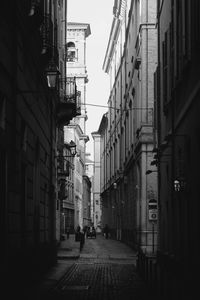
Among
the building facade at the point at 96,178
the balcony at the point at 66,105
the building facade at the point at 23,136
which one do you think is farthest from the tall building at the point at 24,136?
the building facade at the point at 96,178

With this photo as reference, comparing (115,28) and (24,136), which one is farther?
(115,28)

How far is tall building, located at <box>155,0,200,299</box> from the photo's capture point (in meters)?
17.2

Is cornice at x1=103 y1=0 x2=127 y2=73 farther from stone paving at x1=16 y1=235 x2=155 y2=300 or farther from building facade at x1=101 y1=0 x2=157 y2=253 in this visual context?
stone paving at x1=16 y1=235 x2=155 y2=300

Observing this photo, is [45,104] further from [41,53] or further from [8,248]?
[8,248]

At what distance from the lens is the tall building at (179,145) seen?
676 inches

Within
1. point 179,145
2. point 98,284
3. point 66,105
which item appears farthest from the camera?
point 66,105

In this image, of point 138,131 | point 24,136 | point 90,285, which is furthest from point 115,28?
point 24,136

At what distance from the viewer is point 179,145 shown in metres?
21.5

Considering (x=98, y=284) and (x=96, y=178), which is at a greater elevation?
(x=96, y=178)

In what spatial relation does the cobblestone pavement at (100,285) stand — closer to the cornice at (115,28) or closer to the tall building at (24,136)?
the tall building at (24,136)

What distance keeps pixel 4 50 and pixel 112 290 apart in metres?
7.62

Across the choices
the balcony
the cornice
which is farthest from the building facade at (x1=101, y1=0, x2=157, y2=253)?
the balcony

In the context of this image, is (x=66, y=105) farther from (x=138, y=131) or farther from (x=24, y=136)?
(x=24, y=136)

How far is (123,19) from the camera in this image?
6238cm
